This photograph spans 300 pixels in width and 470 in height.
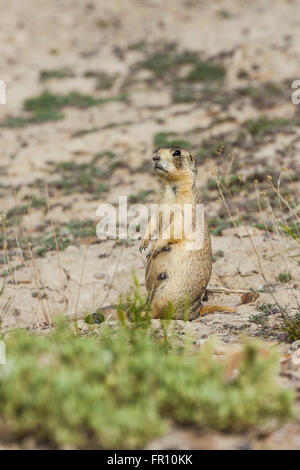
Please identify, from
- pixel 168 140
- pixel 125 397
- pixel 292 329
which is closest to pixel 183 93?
pixel 168 140

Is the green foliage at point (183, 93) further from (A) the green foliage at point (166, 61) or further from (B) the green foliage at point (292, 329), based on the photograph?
(B) the green foliage at point (292, 329)

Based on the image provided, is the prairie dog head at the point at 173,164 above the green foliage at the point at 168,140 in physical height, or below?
below

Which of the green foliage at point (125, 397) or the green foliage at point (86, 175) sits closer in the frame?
the green foliage at point (125, 397)

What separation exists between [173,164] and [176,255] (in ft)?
2.72

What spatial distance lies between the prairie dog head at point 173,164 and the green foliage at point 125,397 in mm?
2598

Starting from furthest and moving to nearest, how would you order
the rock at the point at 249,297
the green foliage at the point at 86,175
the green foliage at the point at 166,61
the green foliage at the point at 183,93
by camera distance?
the green foliage at the point at 166,61 → the green foliage at the point at 183,93 → the green foliage at the point at 86,175 → the rock at the point at 249,297

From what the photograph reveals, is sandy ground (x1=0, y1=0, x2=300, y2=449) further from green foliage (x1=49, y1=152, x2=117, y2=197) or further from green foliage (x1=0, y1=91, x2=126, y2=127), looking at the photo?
green foliage (x1=0, y1=91, x2=126, y2=127)

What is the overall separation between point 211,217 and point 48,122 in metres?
5.58

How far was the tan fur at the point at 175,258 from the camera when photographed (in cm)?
504

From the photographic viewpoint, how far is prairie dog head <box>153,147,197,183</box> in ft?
17.2

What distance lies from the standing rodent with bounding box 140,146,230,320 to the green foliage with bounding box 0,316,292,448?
6.80 ft

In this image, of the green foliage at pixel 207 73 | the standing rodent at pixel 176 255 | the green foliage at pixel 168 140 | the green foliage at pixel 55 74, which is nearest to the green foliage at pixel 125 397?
the standing rodent at pixel 176 255

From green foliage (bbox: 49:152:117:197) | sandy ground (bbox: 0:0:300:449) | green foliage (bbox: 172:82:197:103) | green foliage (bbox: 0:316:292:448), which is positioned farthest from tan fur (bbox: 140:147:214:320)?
green foliage (bbox: 172:82:197:103)

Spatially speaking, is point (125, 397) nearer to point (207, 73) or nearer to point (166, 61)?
point (207, 73)
